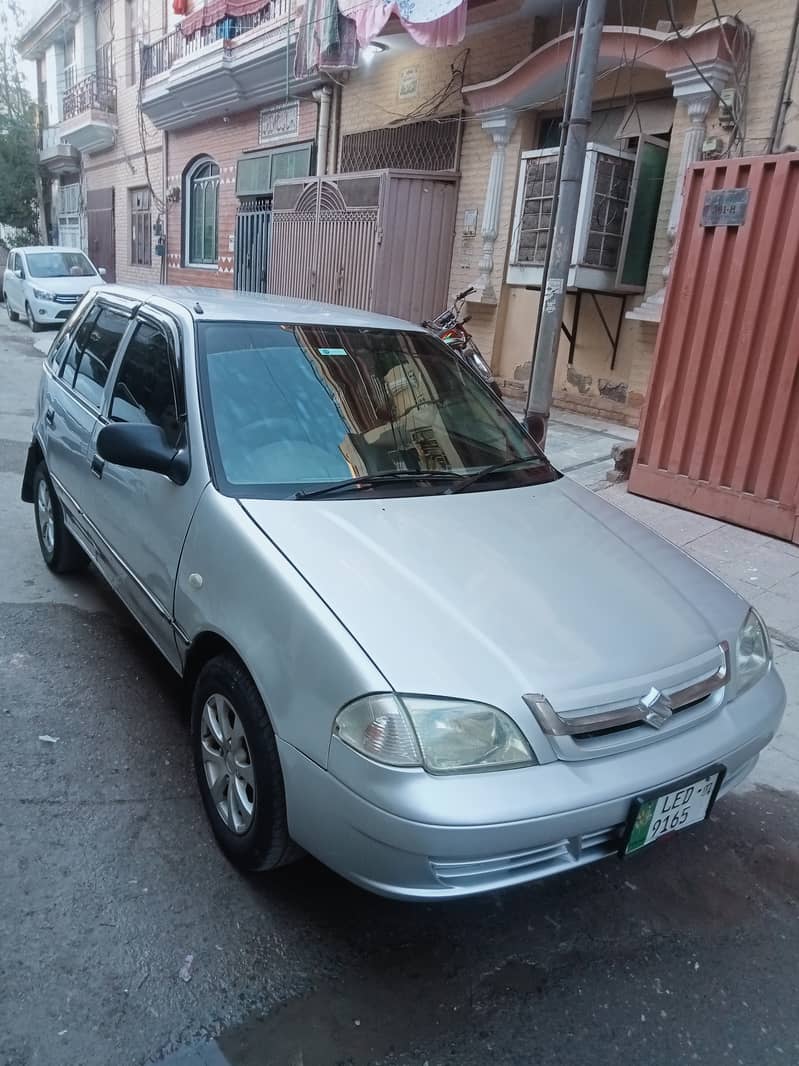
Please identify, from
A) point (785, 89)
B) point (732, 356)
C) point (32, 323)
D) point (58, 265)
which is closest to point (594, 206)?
point (785, 89)

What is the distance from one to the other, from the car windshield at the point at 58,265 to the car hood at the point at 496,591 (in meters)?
16.1

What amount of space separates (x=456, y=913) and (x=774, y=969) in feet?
3.07

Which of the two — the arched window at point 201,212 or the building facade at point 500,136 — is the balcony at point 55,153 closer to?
the building facade at point 500,136

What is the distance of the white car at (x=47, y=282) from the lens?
15477 mm

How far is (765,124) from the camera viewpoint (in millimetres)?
7141

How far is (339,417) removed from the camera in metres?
3.04

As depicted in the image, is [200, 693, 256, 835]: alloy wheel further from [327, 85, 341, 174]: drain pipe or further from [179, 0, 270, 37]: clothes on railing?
[179, 0, 270, 37]: clothes on railing

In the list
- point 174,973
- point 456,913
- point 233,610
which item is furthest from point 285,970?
point 233,610

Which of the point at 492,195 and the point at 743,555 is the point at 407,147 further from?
the point at 743,555

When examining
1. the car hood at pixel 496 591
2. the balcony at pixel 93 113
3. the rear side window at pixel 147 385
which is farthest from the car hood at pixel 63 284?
the car hood at pixel 496 591

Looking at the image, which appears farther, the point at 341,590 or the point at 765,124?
the point at 765,124

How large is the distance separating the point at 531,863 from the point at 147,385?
7.85 ft

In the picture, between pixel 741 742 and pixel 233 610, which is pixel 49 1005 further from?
pixel 741 742

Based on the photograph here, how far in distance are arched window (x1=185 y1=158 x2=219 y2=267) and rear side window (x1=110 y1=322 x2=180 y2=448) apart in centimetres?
1473
